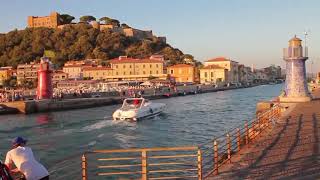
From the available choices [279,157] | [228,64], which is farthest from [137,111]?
[228,64]

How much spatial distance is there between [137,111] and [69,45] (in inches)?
5545

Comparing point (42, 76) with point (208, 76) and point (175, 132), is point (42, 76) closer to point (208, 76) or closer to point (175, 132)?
point (175, 132)

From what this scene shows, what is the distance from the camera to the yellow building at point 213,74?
154 meters

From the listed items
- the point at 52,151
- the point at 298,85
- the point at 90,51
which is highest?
the point at 90,51

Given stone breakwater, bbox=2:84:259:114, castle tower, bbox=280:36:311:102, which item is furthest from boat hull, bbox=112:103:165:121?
stone breakwater, bbox=2:84:259:114

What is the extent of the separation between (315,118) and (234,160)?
482 inches

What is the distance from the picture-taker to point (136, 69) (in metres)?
142

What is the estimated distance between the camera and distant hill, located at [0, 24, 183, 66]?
538 feet

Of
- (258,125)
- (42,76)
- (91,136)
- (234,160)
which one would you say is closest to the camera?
(234,160)

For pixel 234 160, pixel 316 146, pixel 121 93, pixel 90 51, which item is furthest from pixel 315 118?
pixel 90 51

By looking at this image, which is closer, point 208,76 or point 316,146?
point 316,146

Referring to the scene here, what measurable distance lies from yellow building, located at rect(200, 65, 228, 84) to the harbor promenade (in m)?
134

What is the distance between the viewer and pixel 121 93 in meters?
84.8

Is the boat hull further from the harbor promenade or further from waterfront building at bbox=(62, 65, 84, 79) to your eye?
waterfront building at bbox=(62, 65, 84, 79)
